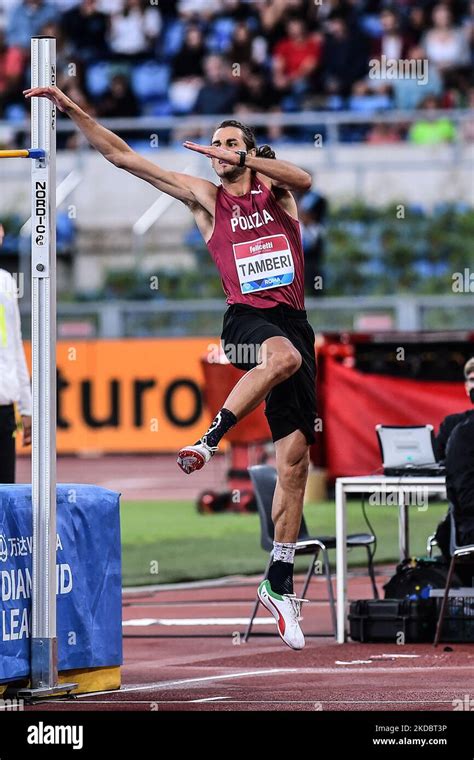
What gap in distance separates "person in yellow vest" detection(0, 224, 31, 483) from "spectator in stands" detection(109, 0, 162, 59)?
62.4 feet

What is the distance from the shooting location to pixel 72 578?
7.88 meters

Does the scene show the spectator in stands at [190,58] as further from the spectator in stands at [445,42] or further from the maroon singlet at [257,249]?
the maroon singlet at [257,249]

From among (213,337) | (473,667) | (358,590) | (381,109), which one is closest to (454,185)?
(381,109)

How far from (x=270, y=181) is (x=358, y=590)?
18.0 feet

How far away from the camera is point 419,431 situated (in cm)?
1142

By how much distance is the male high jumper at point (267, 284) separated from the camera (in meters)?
7.72

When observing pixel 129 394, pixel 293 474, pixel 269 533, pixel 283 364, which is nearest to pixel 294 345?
pixel 283 364

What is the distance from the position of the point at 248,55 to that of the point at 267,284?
Answer: 1943cm

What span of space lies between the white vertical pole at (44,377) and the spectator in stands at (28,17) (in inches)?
849

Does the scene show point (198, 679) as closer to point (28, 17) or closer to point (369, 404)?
point (369, 404)
